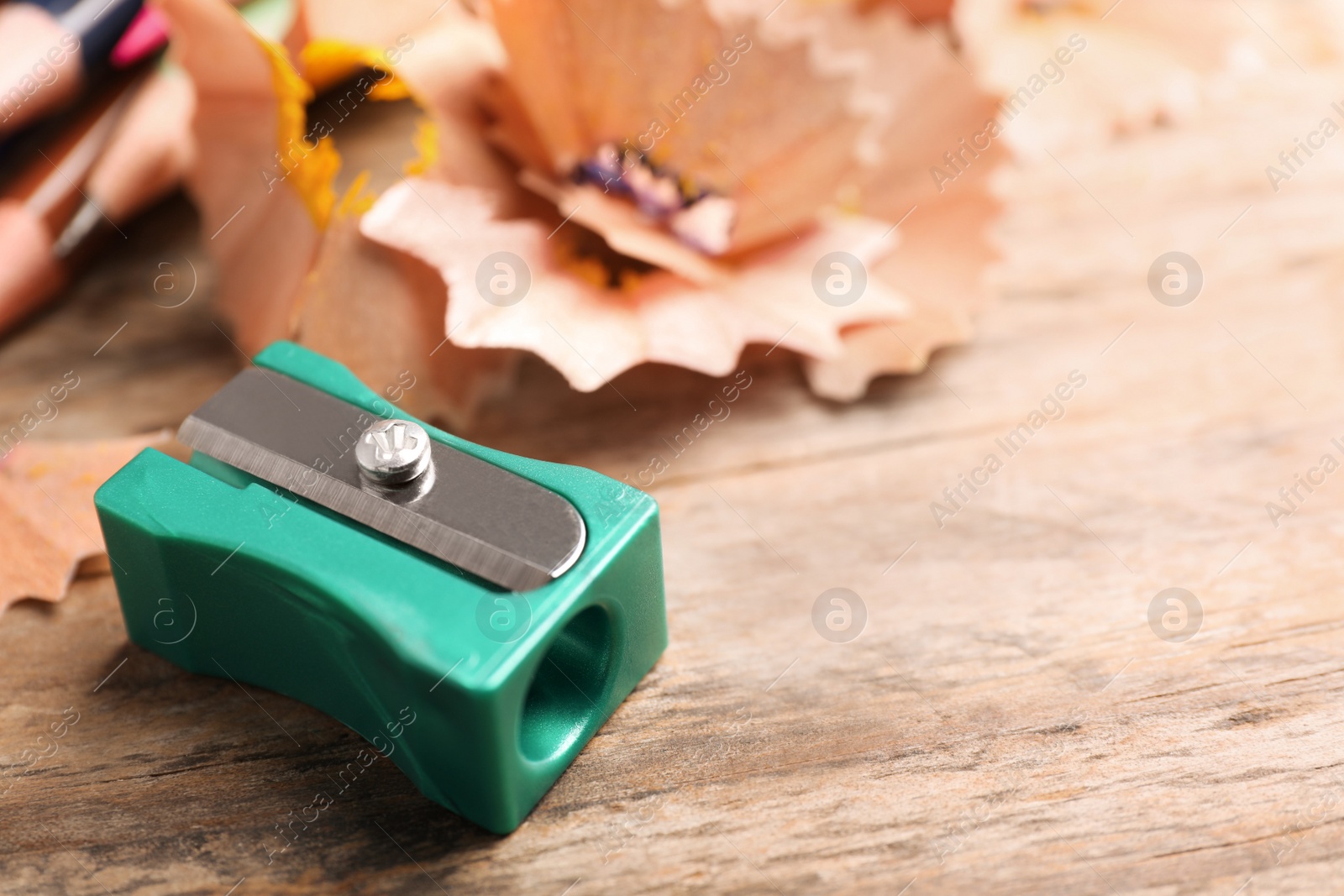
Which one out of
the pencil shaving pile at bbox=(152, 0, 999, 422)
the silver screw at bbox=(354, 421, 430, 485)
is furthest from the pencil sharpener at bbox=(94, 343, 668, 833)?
the pencil shaving pile at bbox=(152, 0, 999, 422)

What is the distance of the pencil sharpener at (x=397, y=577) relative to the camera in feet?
3.50

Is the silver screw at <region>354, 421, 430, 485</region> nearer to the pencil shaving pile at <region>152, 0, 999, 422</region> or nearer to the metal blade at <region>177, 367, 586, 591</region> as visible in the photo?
the metal blade at <region>177, 367, 586, 591</region>

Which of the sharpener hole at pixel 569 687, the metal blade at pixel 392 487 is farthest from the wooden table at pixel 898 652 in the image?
the metal blade at pixel 392 487

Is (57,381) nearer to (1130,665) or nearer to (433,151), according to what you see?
(433,151)

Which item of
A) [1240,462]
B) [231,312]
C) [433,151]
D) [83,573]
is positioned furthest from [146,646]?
[1240,462]

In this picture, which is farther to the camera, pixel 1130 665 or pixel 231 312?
pixel 231 312

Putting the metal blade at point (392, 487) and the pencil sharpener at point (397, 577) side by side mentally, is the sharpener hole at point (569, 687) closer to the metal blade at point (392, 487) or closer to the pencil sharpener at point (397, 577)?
the pencil sharpener at point (397, 577)

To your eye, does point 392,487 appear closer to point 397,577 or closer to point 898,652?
point 397,577

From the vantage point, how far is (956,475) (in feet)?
4.93

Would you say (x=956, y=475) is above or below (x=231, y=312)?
below

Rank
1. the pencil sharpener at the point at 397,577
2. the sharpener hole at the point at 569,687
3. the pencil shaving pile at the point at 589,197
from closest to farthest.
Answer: the pencil sharpener at the point at 397,577 → the sharpener hole at the point at 569,687 → the pencil shaving pile at the point at 589,197

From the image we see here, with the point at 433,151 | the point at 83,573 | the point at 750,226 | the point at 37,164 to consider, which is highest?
the point at 37,164

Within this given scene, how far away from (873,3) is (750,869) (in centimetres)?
123

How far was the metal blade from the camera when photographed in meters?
1.12
